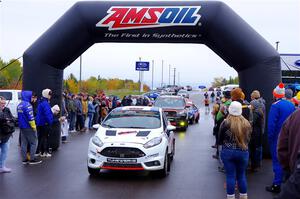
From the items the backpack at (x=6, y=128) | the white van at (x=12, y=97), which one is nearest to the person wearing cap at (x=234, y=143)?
the backpack at (x=6, y=128)

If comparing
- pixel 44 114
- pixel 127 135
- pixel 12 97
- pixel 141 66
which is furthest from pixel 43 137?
pixel 141 66

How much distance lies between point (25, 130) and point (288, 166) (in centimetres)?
806

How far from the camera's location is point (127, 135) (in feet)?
30.6

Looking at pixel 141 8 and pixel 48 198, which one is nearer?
pixel 48 198

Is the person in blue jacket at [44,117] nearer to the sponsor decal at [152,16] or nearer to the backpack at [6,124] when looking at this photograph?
the backpack at [6,124]

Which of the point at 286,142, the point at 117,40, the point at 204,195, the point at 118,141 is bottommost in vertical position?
the point at 204,195

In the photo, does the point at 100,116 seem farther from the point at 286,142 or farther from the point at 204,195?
the point at 286,142

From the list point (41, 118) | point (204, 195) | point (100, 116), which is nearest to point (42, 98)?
point (41, 118)

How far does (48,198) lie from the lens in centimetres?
751

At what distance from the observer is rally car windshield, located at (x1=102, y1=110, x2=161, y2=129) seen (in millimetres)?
10094

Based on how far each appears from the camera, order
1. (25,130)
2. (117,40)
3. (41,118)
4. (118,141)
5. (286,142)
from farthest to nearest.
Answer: (117,40) → (41,118) → (25,130) → (118,141) → (286,142)

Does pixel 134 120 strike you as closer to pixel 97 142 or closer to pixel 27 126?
pixel 97 142

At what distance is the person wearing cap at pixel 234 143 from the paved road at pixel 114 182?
116cm

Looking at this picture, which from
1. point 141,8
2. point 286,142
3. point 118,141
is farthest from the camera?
point 141,8
